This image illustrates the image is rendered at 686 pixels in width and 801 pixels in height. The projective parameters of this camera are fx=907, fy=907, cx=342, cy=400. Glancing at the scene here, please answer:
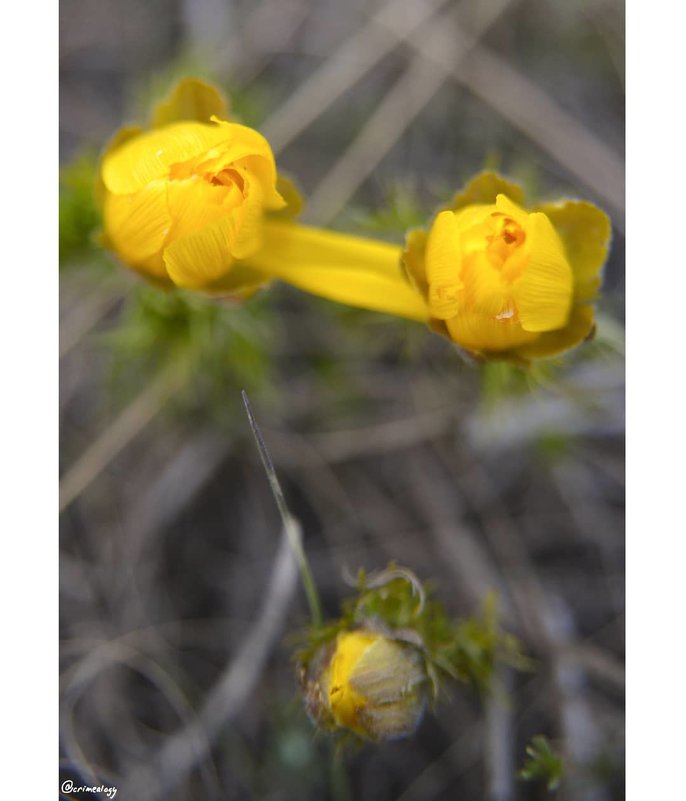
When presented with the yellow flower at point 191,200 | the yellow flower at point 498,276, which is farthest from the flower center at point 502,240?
the yellow flower at point 191,200

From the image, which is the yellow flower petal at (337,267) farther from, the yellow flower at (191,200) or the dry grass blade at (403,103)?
the dry grass blade at (403,103)

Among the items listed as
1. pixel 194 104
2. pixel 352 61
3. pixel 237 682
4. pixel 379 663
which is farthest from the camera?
pixel 352 61

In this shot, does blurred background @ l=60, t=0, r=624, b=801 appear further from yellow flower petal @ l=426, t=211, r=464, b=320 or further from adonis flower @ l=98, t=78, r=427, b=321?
yellow flower petal @ l=426, t=211, r=464, b=320

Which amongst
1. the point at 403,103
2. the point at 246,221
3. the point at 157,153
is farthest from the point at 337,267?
the point at 403,103

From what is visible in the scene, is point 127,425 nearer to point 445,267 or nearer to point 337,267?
point 337,267

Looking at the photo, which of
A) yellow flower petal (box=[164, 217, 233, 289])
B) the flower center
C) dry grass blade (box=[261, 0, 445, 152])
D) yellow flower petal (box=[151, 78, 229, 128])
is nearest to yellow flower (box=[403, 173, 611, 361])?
the flower center
